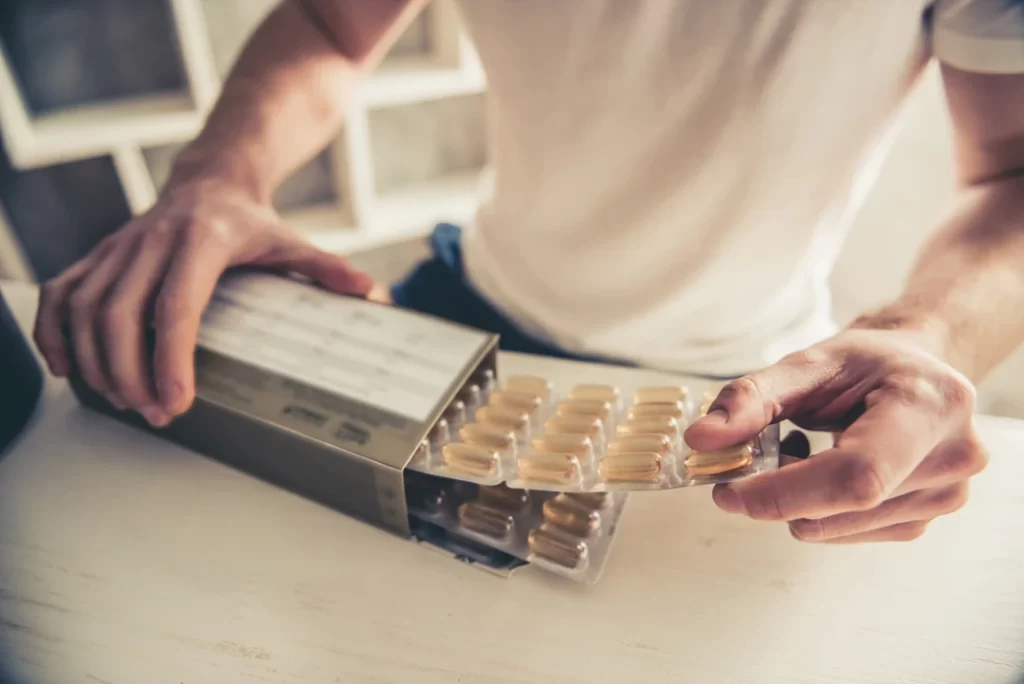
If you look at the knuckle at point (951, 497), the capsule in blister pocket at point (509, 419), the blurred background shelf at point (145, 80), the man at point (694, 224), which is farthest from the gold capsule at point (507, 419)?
the blurred background shelf at point (145, 80)

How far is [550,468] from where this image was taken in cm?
33

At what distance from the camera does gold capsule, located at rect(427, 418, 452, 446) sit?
0.35m

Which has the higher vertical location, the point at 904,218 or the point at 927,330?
the point at 927,330

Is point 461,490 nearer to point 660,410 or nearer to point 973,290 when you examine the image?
point 660,410

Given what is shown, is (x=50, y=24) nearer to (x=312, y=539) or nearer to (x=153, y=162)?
(x=153, y=162)

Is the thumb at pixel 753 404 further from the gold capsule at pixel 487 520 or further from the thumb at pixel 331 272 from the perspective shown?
the thumb at pixel 331 272

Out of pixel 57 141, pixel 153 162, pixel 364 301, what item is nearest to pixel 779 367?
pixel 364 301

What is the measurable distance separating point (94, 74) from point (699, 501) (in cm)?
100

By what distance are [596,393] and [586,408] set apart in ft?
0.06

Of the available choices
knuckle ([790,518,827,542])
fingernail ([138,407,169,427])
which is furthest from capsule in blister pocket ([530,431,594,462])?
fingernail ([138,407,169,427])

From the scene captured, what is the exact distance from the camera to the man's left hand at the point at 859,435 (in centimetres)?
27

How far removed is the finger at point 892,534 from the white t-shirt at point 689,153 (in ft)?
0.78

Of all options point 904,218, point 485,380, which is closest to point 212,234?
point 485,380

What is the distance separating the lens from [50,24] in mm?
878
